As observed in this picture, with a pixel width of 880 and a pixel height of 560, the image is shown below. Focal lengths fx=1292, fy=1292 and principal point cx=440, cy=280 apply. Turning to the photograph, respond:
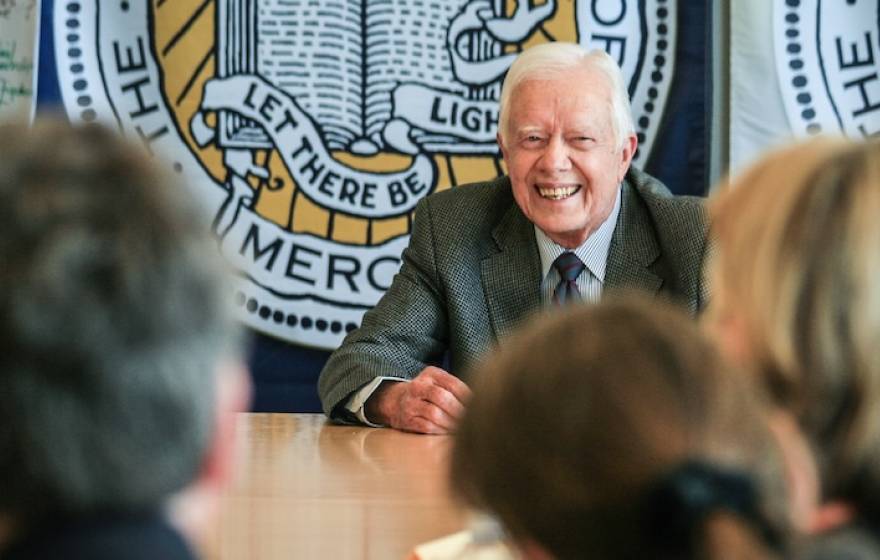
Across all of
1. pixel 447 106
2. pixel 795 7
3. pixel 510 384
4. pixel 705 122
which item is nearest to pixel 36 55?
pixel 447 106

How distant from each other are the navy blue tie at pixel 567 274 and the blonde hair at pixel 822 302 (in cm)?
155

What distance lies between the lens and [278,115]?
10.1 ft

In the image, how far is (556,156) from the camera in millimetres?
2363

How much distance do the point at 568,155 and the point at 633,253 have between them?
0.22 m

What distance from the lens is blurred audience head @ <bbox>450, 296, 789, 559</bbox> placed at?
0.62 meters

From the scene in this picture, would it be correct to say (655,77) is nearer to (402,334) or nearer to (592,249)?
(592,249)

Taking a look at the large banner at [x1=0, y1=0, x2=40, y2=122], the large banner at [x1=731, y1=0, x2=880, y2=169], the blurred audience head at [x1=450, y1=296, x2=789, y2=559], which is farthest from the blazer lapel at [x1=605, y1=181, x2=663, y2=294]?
the blurred audience head at [x1=450, y1=296, x2=789, y2=559]

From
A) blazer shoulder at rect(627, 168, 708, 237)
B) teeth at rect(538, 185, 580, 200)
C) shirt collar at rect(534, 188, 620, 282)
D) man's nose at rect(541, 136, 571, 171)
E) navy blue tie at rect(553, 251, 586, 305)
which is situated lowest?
navy blue tie at rect(553, 251, 586, 305)

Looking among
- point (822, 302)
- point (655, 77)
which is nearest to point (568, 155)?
point (655, 77)

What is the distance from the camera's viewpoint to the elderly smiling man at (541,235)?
2.28 m

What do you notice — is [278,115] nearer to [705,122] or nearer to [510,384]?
[705,122]

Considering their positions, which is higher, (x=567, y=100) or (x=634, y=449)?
(x=567, y=100)

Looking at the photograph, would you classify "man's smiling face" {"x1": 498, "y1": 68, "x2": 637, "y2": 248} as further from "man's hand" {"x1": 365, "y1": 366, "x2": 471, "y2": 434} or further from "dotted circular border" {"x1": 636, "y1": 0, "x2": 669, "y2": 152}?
"dotted circular border" {"x1": 636, "y1": 0, "x2": 669, "y2": 152}

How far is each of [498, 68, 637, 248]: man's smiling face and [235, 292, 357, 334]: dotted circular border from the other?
83 cm
